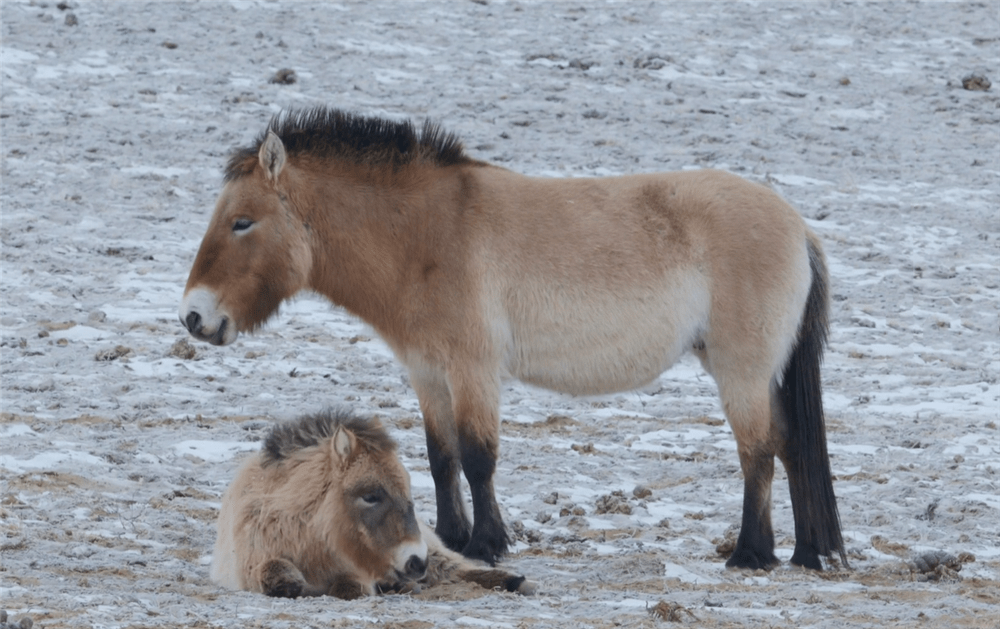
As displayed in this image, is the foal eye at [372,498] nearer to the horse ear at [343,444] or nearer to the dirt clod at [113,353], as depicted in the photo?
the horse ear at [343,444]

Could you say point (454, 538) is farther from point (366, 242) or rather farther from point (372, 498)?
point (366, 242)

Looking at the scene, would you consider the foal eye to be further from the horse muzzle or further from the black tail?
the black tail

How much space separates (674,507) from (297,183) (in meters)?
3.03

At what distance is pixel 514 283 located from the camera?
22.8ft

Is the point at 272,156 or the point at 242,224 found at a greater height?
the point at 272,156

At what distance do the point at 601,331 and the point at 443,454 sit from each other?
1130 millimetres

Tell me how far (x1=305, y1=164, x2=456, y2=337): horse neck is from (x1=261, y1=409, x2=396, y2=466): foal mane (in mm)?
783

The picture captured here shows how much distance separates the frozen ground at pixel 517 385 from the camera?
6.02 metres

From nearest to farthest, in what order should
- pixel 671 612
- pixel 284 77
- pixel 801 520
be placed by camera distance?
pixel 671 612, pixel 801 520, pixel 284 77

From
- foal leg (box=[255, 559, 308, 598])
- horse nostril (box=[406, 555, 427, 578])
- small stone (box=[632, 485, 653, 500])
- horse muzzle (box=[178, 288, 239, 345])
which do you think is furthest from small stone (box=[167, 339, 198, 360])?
horse nostril (box=[406, 555, 427, 578])

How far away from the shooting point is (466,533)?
700cm

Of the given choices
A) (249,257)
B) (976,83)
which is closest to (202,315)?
(249,257)

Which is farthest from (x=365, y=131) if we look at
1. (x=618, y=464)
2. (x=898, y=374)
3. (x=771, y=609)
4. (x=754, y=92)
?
(x=754, y=92)

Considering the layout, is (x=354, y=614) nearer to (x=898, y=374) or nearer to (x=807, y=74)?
(x=898, y=374)
